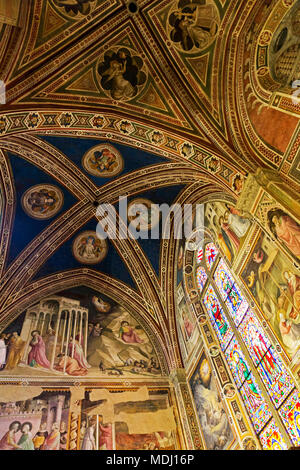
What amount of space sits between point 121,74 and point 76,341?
30.8 feet

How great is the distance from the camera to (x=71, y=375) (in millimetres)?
11445

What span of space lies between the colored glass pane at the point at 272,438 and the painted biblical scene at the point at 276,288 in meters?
1.71

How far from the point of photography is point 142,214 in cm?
1388

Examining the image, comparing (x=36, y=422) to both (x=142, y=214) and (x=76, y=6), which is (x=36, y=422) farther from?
(x=76, y=6)

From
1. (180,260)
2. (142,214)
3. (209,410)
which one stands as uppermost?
(142,214)

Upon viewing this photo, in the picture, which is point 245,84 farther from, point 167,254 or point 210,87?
point 167,254

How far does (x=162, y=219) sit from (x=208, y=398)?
6.83 meters

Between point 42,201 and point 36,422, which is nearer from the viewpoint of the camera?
point 36,422

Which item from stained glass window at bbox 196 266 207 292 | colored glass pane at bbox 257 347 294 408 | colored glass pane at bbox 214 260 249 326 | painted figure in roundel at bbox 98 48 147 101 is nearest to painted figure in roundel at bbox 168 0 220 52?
painted figure in roundel at bbox 98 48 147 101

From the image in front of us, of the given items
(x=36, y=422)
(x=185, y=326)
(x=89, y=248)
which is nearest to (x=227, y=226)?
(x=185, y=326)

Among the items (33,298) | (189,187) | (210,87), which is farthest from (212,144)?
(33,298)

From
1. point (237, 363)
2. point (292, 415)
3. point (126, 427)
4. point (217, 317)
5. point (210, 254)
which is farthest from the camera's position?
point (210, 254)

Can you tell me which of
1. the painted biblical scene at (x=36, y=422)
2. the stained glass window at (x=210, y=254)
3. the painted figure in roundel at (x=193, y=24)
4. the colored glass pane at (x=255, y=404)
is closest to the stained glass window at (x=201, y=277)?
the stained glass window at (x=210, y=254)

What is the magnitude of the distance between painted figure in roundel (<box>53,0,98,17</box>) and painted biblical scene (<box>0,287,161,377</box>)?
1028cm
